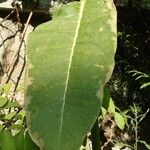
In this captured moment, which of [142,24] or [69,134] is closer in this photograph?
[69,134]

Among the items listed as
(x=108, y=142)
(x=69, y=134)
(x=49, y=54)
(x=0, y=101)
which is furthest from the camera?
(x=108, y=142)

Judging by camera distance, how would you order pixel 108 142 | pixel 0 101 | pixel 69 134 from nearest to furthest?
→ pixel 69 134
pixel 0 101
pixel 108 142

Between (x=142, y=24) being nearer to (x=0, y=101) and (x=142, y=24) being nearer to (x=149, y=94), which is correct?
(x=149, y=94)

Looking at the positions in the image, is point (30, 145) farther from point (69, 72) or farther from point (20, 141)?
point (69, 72)

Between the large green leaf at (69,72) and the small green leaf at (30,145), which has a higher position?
the large green leaf at (69,72)

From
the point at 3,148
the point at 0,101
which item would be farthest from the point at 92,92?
Answer: the point at 0,101

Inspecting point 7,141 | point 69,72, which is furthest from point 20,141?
point 69,72
